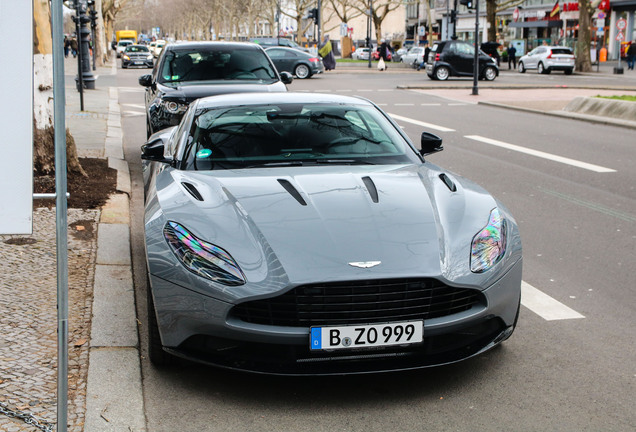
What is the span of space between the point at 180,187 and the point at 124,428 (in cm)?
160

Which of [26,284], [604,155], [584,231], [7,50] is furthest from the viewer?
[604,155]

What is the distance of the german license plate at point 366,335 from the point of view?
149 inches

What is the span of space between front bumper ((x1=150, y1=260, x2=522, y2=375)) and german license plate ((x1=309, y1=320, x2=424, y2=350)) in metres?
0.04

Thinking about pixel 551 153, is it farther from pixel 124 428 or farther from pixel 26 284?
pixel 124 428

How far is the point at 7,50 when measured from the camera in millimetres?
3059

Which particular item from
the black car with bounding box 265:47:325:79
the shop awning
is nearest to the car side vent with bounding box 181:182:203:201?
the black car with bounding box 265:47:325:79

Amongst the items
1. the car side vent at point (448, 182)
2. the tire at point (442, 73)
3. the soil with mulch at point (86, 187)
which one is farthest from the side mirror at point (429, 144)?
the tire at point (442, 73)

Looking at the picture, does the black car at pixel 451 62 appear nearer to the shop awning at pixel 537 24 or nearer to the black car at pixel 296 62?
the black car at pixel 296 62

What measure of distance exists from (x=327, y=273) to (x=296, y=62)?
36.4 metres

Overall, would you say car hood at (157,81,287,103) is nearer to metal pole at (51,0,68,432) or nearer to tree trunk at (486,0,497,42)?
metal pole at (51,0,68,432)

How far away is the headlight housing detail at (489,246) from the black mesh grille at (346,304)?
30 centimetres

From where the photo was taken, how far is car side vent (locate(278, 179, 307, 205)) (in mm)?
4473

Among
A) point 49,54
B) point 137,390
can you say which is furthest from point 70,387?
point 49,54

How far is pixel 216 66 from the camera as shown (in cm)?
1267
